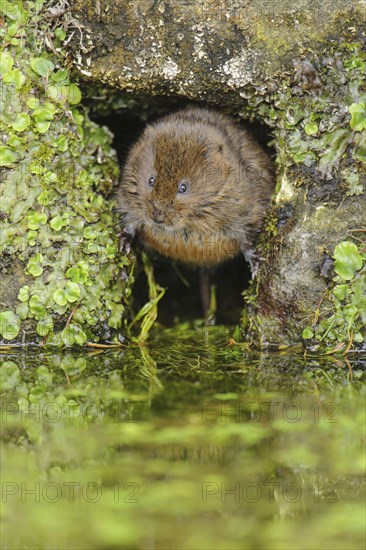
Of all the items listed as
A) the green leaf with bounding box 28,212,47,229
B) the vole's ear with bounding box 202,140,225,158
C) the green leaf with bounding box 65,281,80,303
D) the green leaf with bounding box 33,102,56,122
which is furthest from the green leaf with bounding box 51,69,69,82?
the green leaf with bounding box 65,281,80,303

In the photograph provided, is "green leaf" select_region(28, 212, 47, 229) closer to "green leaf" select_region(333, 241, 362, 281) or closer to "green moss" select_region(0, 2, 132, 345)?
"green moss" select_region(0, 2, 132, 345)

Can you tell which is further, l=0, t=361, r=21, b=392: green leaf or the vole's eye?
the vole's eye

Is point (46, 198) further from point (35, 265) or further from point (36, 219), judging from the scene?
point (35, 265)

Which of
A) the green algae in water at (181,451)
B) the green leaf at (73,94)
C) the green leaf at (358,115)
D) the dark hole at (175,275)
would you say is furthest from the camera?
the dark hole at (175,275)

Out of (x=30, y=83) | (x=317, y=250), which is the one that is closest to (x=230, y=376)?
(x=317, y=250)

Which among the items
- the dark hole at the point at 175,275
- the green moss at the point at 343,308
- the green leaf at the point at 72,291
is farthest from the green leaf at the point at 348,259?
the green leaf at the point at 72,291

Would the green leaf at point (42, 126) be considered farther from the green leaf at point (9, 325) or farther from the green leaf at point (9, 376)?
the green leaf at point (9, 376)

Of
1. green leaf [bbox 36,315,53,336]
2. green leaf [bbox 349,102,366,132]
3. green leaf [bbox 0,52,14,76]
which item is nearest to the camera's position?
green leaf [bbox 349,102,366,132]

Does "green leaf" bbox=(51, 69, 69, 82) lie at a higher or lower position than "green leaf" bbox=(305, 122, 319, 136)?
higher
